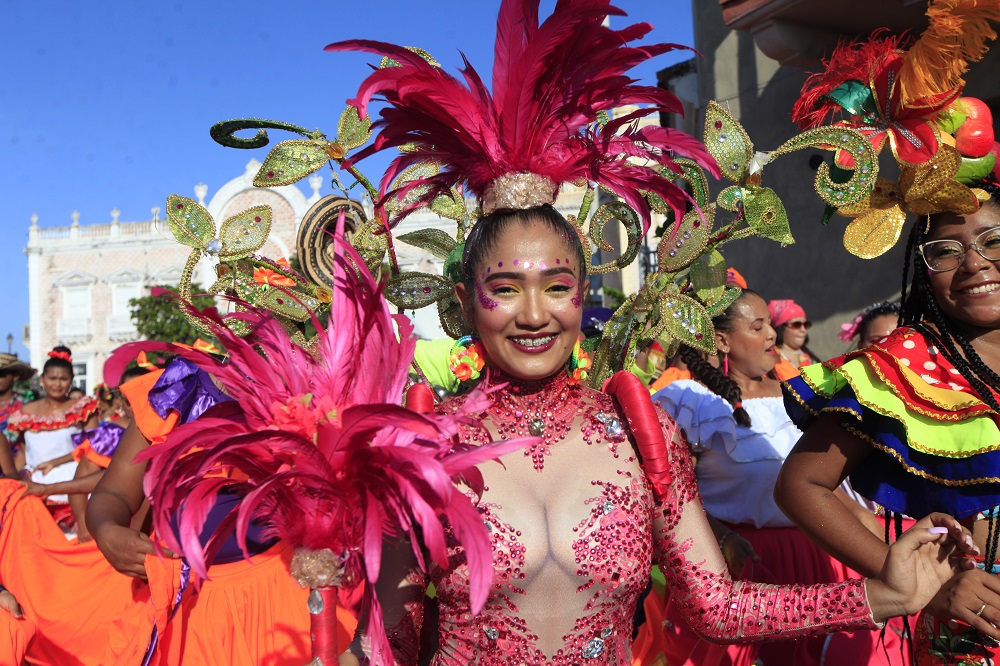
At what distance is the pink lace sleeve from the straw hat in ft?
26.3

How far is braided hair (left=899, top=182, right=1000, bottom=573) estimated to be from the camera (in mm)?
2311

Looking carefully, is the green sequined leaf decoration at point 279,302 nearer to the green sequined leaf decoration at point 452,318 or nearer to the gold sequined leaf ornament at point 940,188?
the green sequined leaf decoration at point 452,318

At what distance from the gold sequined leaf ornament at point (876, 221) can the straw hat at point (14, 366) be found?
811 centimetres

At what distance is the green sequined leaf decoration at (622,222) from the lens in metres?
2.68

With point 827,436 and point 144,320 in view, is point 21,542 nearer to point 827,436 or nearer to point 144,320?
point 827,436

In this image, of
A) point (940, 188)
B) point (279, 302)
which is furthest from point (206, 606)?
point (940, 188)

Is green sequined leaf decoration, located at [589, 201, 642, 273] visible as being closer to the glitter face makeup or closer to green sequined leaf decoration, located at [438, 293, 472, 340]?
green sequined leaf decoration, located at [438, 293, 472, 340]

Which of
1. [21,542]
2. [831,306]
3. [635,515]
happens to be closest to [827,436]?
[635,515]

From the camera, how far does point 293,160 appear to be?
2.78 metres

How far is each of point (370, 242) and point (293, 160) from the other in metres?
0.33

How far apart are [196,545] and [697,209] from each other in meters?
1.57

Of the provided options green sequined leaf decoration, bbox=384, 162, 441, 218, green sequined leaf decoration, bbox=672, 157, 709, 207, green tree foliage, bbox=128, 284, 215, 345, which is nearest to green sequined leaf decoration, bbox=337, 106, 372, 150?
green sequined leaf decoration, bbox=384, 162, 441, 218

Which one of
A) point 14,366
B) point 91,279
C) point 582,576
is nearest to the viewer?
point 582,576

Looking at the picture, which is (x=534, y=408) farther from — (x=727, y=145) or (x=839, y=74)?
(x=839, y=74)
